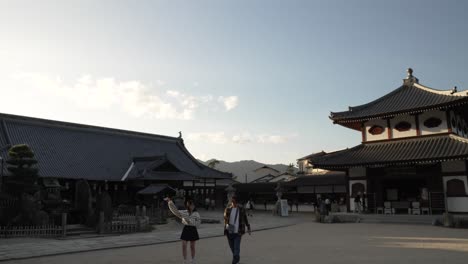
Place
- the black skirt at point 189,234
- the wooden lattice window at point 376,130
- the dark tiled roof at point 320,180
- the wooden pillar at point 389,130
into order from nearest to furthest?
the black skirt at point 189,234 < the wooden pillar at point 389,130 < the wooden lattice window at point 376,130 < the dark tiled roof at point 320,180

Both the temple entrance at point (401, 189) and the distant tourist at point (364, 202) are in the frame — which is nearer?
the distant tourist at point (364, 202)

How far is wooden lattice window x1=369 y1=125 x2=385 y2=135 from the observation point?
2924 cm

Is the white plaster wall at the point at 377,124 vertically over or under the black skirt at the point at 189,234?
over

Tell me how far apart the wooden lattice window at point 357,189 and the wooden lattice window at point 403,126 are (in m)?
4.97

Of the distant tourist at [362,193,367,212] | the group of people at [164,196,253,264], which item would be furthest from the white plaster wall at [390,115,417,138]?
the group of people at [164,196,253,264]

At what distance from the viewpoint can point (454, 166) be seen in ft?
80.5

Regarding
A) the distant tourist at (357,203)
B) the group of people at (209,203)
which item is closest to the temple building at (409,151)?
the distant tourist at (357,203)

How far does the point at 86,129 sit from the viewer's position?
1591 inches

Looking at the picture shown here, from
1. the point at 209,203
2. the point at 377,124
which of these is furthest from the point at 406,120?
the point at 209,203

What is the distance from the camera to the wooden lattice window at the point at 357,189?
28.2 meters

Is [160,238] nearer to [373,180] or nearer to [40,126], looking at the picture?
[373,180]

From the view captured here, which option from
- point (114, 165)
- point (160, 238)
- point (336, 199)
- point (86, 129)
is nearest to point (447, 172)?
point (336, 199)

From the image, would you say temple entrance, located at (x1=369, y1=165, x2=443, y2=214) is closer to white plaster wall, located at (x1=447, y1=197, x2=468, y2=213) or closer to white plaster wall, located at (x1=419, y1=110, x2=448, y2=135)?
white plaster wall, located at (x1=447, y1=197, x2=468, y2=213)

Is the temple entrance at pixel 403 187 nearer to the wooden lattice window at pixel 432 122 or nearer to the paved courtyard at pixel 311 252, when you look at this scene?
the wooden lattice window at pixel 432 122
